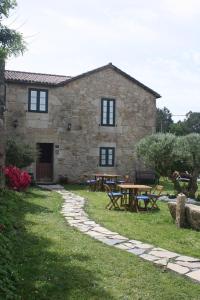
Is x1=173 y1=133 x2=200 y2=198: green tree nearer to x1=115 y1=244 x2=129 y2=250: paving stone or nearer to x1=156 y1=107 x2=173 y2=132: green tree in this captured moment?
x1=115 y1=244 x2=129 y2=250: paving stone

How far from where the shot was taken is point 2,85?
12359 millimetres

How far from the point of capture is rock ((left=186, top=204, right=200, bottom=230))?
9539 mm

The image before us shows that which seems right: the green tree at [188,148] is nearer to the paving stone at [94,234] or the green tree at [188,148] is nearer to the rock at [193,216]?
the rock at [193,216]

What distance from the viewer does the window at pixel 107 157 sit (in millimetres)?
22484

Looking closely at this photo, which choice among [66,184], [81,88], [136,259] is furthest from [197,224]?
[81,88]

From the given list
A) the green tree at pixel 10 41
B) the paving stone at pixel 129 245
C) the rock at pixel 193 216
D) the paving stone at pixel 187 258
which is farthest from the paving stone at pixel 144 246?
the green tree at pixel 10 41

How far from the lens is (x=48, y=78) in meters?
22.5

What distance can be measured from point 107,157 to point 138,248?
14.9 m

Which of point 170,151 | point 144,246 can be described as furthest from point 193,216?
point 170,151

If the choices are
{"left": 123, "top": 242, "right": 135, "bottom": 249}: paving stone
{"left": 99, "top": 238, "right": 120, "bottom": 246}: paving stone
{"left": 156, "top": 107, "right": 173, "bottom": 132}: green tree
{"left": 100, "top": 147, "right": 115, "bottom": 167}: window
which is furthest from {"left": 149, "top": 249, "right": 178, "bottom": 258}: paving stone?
{"left": 156, "top": 107, "right": 173, "bottom": 132}: green tree

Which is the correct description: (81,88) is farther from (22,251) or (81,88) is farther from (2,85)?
(22,251)

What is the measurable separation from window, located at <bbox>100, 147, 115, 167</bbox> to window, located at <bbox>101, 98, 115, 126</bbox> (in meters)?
1.55

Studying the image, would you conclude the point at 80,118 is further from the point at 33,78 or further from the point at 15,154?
the point at 15,154

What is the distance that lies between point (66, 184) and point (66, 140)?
252 centimetres
